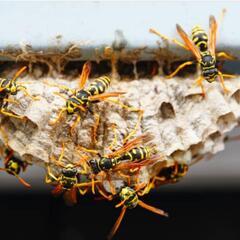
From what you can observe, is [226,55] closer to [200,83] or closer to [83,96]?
[200,83]

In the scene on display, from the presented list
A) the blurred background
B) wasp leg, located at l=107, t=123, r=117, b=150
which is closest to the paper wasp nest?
wasp leg, located at l=107, t=123, r=117, b=150

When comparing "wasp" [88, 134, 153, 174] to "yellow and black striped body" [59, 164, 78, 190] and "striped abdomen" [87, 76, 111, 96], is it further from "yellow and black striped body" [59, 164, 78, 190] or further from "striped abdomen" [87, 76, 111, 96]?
"striped abdomen" [87, 76, 111, 96]

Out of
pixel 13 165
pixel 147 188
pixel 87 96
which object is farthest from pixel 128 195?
pixel 13 165

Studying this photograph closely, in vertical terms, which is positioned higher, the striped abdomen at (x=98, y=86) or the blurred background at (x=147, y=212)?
the striped abdomen at (x=98, y=86)

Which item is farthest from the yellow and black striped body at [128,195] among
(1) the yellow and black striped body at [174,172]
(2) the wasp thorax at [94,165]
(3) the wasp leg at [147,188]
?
(1) the yellow and black striped body at [174,172]

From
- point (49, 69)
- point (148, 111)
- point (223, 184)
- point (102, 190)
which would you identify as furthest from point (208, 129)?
point (223, 184)

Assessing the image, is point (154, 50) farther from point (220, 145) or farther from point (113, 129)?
point (220, 145)

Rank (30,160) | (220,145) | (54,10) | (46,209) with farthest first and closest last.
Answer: (46,209)
(220,145)
(30,160)
(54,10)

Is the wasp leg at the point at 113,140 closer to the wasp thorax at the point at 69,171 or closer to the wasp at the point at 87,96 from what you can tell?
the wasp at the point at 87,96
